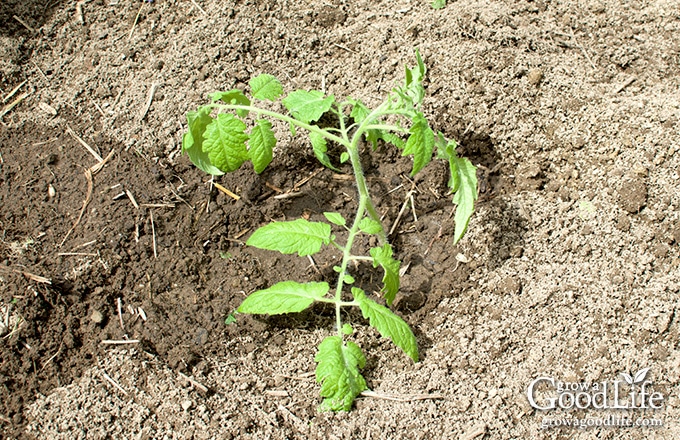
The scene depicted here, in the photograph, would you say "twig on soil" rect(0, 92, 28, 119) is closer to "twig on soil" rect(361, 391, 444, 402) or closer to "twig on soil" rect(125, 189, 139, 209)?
"twig on soil" rect(125, 189, 139, 209)

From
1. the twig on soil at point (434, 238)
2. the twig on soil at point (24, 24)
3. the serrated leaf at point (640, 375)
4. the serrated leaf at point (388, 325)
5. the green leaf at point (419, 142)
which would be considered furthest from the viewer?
the twig on soil at point (24, 24)

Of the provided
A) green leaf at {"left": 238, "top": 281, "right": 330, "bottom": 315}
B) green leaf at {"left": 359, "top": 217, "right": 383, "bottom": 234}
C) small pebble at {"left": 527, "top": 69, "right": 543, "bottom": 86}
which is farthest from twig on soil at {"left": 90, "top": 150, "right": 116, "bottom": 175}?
small pebble at {"left": 527, "top": 69, "right": 543, "bottom": 86}

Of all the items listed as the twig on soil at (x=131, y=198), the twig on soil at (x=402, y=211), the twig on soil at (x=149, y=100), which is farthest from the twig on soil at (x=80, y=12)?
the twig on soil at (x=402, y=211)

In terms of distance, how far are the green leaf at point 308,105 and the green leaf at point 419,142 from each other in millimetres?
361

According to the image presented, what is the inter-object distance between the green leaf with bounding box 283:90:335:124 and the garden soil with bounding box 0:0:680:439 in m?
0.57

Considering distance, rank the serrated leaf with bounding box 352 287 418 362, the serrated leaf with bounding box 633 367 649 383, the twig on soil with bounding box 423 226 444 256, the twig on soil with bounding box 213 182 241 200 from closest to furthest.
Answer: the serrated leaf with bounding box 352 287 418 362 < the serrated leaf with bounding box 633 367 649 383 < the twig on soil with bounding box 423 226 444 256 < the twig on soil with bounding box 213 182 241 200

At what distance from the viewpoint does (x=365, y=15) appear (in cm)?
296

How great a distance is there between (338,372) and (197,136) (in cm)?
94

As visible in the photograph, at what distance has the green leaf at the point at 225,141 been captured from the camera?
76.8 inches

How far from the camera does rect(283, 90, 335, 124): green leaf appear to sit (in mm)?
2045

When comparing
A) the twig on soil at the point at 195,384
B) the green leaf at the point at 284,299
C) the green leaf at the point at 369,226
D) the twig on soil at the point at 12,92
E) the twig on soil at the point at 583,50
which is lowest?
the twig on soil at the point at 195,384

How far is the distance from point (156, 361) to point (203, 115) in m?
0.95

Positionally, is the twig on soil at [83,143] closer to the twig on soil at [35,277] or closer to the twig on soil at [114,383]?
the twig on soil at [35,277]

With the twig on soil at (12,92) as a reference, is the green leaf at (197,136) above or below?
above
